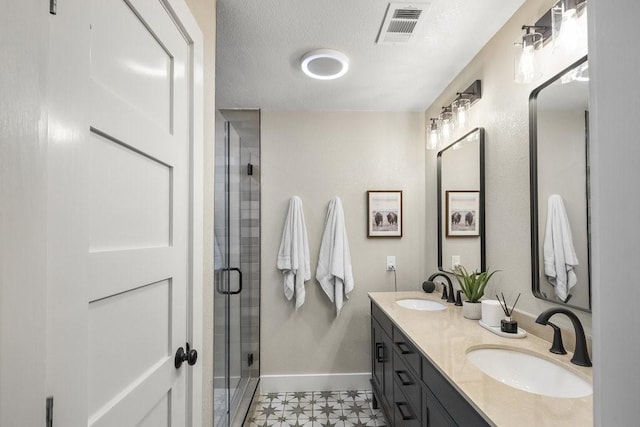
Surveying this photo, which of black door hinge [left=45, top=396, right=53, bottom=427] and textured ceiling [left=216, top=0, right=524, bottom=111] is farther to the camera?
textured ceiling [left=216, top=0, right=524, bottom=111]

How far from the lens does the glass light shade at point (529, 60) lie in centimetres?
146

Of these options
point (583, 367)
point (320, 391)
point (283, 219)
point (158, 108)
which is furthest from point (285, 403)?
point (158, 108)

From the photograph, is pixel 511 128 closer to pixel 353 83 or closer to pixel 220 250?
pixel 353 83

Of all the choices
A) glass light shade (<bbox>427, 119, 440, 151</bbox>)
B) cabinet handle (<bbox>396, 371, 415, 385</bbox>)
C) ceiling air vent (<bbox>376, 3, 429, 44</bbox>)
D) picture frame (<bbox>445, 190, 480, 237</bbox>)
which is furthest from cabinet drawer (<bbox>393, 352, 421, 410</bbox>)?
ceiling air vent (<bbox>376, 3, 429, 44</bbox>)

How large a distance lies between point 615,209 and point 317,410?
8.63 ft

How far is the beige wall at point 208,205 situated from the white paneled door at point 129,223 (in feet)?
0.40

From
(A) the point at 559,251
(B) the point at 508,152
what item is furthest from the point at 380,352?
(B) the point at 508,152

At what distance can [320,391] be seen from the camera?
112 inches

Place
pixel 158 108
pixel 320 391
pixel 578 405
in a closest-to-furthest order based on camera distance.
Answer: pixel 578 405, pixel 158 108, pixel 320 391

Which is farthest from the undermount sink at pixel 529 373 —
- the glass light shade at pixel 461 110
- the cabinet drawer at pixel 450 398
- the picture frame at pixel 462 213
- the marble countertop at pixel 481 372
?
the glass light shade at pixel 461 110

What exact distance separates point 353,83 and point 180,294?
189 centimetres

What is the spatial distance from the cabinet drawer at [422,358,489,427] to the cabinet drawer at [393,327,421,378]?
0.30 ft

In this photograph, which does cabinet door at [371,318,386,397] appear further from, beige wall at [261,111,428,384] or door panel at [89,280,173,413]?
door panel at [89,280,173,413]

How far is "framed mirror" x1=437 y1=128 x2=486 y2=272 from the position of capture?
2025 mm
